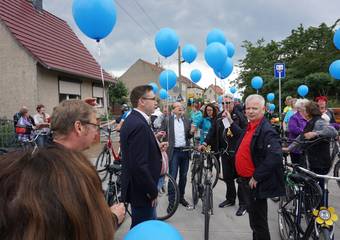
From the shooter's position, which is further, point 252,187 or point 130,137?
point 252,187

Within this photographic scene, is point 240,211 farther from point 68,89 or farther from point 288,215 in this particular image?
point 68,89

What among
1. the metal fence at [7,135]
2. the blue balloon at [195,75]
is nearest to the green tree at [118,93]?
the blue balloon at [195,75]

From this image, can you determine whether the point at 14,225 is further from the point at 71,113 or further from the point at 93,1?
the point at 93,1

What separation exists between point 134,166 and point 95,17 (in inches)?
120

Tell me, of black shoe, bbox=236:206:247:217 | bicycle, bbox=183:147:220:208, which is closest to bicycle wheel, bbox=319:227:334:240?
black shoe, bbox=236:206:247:217

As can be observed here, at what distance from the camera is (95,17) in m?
5.33

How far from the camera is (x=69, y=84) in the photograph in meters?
16.3

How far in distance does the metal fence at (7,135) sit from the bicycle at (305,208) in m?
9.02

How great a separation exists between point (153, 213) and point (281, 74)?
896 centimetres

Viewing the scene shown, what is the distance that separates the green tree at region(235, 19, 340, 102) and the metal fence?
83.8 ft

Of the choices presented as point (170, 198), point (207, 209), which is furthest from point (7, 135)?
→ point (207, 209)

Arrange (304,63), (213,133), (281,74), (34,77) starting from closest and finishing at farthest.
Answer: (213,133)
(281,74)
(34,77)
(304,63)

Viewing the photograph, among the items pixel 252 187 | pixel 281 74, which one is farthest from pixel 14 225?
pixel 281 74

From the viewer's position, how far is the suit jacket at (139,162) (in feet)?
10.2
